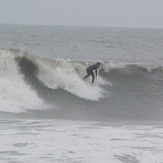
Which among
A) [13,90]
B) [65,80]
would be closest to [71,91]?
[65,80]

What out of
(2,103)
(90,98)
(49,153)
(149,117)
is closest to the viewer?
(49,153)

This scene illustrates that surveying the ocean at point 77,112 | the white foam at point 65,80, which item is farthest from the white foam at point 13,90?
the white foam at point 65,80

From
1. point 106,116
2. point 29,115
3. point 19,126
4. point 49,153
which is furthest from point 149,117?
point 49,153

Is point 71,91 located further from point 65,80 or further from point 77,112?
point 77,112

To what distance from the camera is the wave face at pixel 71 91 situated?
14297mm

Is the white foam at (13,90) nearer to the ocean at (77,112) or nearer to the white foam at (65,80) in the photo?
the ocean at (77,112)

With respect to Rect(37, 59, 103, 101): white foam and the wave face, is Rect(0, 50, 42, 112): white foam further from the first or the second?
Rect(37, 59, 103, 101): white foam

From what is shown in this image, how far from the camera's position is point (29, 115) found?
12383 millimetres

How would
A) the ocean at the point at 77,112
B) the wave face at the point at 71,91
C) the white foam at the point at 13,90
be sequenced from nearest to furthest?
the ocean at the point at 77,112 < the white foam at the point at 13,90 < the wave face at the point at 71,91

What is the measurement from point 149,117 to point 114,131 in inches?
188

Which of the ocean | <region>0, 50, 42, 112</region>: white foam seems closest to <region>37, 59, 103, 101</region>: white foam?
the ocean

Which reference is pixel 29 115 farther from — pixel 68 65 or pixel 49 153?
pixel 68 65

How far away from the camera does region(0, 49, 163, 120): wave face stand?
1430 centimetres

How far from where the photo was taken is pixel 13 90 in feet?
48.9
